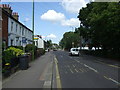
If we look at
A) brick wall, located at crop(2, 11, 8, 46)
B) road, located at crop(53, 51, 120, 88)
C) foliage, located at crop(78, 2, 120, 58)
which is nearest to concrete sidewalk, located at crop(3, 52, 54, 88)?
road, located at crop(53, 51, 120, 88)

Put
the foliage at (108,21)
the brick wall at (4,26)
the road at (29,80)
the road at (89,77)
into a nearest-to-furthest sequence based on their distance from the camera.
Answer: the road at (29,80), the road at (89,77), the foliage at (108,21), the brick wall at (4,26)

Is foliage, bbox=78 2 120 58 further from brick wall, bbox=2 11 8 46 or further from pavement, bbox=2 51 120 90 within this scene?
brick wall, bbox=2 11 8 46

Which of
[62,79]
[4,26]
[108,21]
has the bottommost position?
[62,79]

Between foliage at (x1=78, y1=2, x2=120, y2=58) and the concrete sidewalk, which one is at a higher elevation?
foliage at (x1=78, y1=2, x2=120, y2=58)

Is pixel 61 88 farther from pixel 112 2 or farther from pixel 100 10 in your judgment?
pixel 100 10

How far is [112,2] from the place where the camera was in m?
24.5

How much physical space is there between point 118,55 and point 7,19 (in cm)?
1658

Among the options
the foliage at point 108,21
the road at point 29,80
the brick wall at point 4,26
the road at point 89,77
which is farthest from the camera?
the brick wall at point 4,26

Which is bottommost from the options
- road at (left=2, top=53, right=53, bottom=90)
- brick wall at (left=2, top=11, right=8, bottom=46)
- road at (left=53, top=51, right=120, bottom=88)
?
road at (left=53, top=51, right=120, bottom=88)

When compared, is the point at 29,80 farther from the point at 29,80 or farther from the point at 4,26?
the point at 4,26

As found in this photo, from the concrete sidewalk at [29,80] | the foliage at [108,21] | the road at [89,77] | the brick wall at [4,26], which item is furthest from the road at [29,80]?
the foliage at [108,21]

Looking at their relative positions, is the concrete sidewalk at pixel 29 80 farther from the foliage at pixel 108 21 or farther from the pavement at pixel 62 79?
the foliage at pixel 108 21

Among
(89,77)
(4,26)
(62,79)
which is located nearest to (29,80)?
(62,79)

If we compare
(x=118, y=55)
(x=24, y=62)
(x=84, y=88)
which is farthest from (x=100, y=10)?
(x=84, y=88)
